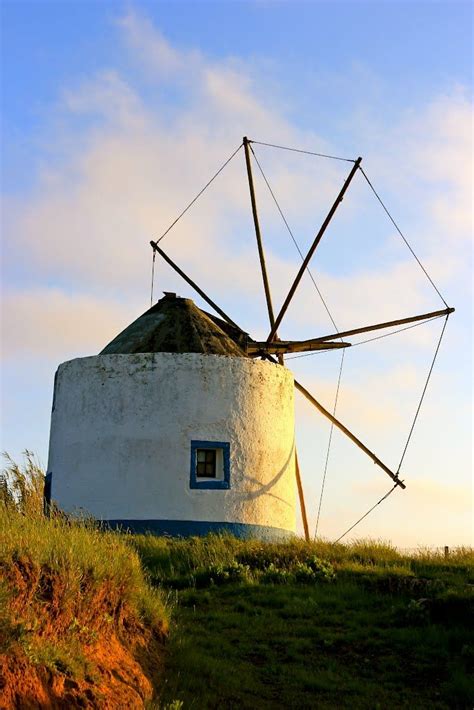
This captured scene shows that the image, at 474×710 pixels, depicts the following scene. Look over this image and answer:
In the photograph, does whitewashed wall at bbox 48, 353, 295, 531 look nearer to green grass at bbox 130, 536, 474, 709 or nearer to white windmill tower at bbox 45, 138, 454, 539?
white windmill tower at bbox 45, 138, 454, 539

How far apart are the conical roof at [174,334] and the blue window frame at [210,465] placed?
219cm

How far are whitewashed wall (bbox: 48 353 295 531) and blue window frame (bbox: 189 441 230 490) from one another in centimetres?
12

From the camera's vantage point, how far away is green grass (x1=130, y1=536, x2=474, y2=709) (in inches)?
377

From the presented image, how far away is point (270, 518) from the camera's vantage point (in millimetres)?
19312

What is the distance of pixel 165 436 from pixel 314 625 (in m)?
7.32

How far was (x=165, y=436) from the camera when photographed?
61.3 ft

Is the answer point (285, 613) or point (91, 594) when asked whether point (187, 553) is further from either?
point (91, 594)

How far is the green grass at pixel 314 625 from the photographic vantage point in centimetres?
958

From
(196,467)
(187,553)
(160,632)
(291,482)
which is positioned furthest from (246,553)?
(160,632)

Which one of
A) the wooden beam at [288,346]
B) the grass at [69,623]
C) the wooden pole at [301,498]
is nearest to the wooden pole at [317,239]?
the wooden beam at [288,346]

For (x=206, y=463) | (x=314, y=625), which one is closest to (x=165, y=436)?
(x=206, y=463)

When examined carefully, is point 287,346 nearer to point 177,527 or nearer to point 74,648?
point 177,527

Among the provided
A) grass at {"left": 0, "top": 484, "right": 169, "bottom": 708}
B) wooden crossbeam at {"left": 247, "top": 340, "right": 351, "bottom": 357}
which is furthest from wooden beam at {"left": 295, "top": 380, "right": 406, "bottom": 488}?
grass at {"left": 0, "top": 484, "right": 169, "bottom": 708}

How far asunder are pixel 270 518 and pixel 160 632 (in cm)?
915
